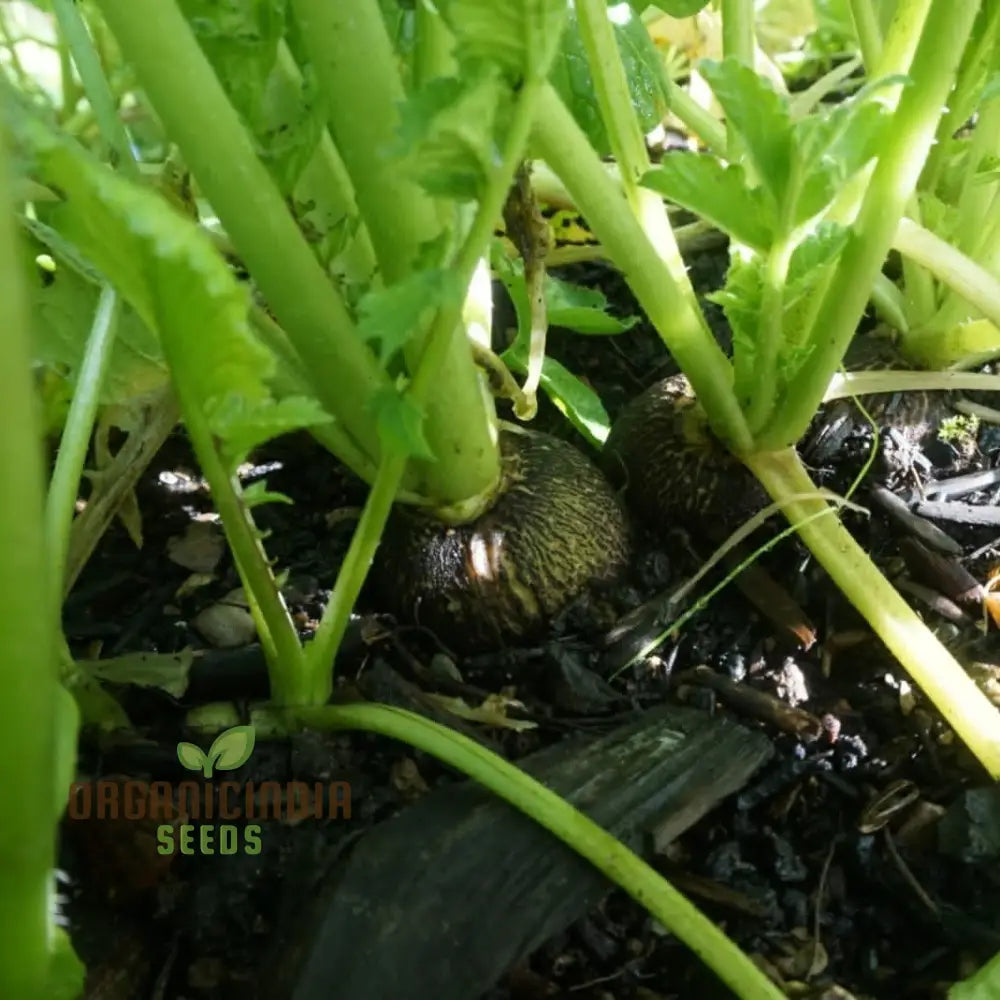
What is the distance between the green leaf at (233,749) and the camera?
717 millimetres

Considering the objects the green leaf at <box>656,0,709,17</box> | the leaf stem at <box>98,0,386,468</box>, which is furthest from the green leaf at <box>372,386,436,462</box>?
the green leaf at <box>656,0,709,17</box>

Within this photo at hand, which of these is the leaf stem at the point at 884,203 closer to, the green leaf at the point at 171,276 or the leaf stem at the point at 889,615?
the leaf stem at the point at 889,615

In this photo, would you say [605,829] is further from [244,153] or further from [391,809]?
[244,153]

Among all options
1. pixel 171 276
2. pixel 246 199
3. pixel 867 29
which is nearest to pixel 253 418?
pixel 171 276

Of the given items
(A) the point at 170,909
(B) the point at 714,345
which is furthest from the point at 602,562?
(A) the point at 170,909

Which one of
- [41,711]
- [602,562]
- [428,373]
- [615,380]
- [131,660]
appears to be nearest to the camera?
[41,711]

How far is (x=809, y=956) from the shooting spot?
674 millimetres

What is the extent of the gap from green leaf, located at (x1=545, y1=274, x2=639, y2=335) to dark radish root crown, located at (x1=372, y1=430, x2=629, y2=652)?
14 centimetres

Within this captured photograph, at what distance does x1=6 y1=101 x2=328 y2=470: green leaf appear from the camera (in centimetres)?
43

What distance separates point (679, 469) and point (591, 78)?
1.11 feet

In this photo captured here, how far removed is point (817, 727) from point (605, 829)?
0.73 feet

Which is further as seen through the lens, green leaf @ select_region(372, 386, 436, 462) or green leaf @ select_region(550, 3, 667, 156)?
green leaf @ select_region(550, 3, 667, 156)

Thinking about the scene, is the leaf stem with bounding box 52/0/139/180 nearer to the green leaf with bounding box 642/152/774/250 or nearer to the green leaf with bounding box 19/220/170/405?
the green leaf with bounding box 19/220/170/405

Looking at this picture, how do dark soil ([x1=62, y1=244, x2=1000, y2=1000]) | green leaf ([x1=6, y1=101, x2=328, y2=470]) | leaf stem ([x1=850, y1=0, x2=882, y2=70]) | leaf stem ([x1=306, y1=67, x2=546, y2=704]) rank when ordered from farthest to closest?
leaf stem ([x1=850, y1=0, x2=882, y2=70]) < dark soil ([x1=62, y1=244, x2=1000, y2=1000]) < leaf stem ([x1=306, y1=67, x2=546, y2=704]) < green leaf ([x1=6, y1=101, x2=328, y2=470])
